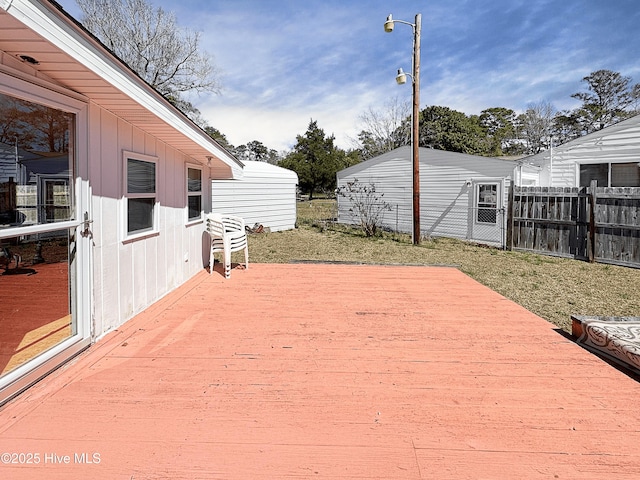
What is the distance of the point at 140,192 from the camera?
388 cm

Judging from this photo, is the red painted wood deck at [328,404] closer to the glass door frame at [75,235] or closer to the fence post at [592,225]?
the glass door frame at [75,235]

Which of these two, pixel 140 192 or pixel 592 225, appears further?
pixel 592 225

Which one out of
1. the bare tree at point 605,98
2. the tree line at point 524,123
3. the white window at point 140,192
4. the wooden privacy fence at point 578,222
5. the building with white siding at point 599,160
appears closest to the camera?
the white window at point 140,192

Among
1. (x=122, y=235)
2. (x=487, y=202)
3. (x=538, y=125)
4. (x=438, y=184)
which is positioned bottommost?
(x=122, y=235)

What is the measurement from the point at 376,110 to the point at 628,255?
24549mm

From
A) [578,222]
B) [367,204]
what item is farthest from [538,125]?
[578,222]

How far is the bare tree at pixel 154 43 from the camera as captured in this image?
17.0 meters

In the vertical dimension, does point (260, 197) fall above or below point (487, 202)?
above

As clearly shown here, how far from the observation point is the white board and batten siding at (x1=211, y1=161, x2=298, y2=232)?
40.5 feet

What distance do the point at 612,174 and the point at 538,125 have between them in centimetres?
2546

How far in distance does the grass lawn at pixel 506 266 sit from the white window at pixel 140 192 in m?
3.92

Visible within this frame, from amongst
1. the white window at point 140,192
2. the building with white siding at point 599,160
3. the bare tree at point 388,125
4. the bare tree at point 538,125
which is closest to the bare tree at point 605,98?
the bare tree at point 538,125

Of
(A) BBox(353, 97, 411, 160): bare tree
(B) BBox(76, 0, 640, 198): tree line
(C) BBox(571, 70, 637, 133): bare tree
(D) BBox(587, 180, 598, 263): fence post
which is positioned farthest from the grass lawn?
(C) BBox(571, 70, 637, 133): bare tree

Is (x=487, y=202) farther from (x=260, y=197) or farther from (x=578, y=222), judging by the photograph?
(x=260, y=197)
